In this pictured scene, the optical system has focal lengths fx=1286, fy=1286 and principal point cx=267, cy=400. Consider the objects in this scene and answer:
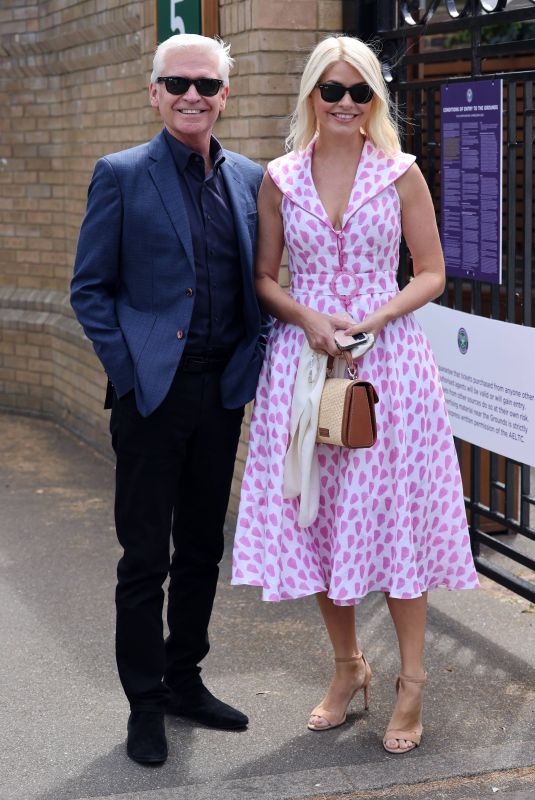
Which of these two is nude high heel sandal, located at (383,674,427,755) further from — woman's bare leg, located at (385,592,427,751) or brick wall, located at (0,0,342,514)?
brick wall, located at (0,0,342,514)

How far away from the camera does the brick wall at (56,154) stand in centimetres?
753

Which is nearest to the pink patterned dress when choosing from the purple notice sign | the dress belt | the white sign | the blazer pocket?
the dress belt

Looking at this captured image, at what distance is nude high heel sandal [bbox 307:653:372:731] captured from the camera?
402 centimetres

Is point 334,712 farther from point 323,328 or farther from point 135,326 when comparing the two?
point 135,326

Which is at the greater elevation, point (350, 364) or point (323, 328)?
point (323, 328)

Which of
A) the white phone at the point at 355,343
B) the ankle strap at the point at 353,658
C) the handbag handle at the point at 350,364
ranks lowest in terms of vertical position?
the ankle strap at the point at 353,658

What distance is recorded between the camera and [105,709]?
4.23 metres

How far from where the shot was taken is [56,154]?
9023 millimetres

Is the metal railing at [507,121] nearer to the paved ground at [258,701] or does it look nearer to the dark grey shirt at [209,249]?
the paved ground at [258,701]

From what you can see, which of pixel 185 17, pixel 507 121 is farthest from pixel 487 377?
pixel 185 17

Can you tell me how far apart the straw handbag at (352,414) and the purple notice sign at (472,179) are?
1419mm

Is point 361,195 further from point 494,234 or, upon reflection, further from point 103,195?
point 494,234

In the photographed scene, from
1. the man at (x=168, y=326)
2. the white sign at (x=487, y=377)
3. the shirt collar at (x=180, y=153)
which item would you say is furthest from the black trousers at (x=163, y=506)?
the white sign at (x=487, y=377)

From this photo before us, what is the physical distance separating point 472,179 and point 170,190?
1.60 metres
